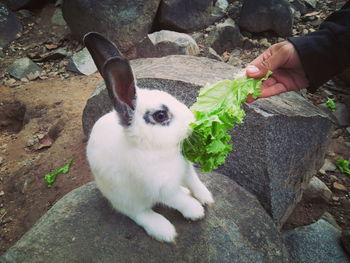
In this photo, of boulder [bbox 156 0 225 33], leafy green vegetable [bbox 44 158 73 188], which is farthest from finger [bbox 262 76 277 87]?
boulder [bbox 156 0 225 33]

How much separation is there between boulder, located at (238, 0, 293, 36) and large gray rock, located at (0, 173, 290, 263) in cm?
476

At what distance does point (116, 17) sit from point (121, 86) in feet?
16.5

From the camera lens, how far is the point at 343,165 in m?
4.27

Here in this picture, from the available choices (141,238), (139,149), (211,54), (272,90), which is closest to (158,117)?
(139,149)

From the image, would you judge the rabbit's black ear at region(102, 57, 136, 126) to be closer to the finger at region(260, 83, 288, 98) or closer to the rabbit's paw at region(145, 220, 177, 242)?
the rabbit's paw at region(145, 220, 177, 242)

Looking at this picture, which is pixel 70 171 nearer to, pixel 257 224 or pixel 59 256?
pixel 59 256

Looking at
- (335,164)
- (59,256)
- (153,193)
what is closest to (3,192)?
(59,256)

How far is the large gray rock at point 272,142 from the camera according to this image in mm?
2930

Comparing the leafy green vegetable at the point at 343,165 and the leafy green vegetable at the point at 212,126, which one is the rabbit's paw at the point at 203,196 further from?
the leafy green vegetable at the point at 343,165

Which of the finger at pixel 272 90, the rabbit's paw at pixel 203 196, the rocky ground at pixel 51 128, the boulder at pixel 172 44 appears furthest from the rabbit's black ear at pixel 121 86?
the boulder at pixel 172 44

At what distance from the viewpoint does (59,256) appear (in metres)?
2.30

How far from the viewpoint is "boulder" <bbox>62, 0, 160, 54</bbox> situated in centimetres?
646

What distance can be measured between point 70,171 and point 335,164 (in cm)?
349

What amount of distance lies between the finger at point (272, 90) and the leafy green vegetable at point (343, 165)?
6.30 ft
